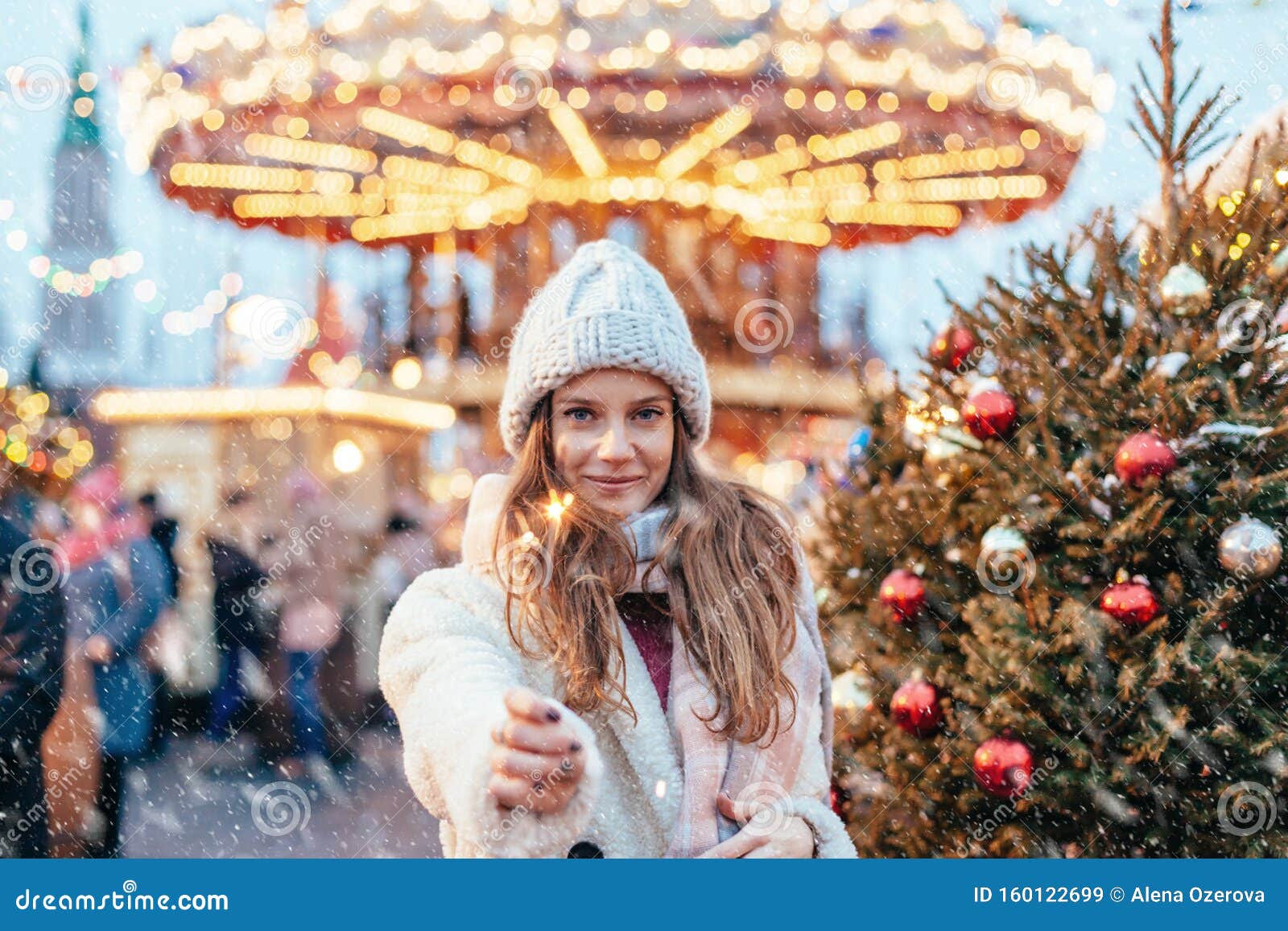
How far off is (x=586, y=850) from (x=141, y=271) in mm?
9802

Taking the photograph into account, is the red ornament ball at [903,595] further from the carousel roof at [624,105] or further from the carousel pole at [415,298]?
the carousel pole at [415,298]

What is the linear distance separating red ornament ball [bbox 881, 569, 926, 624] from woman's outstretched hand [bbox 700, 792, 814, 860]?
45.9 inches

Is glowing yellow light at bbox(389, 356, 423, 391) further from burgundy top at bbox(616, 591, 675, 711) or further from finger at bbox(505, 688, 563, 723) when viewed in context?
finger at bbox(505, 688, 563, 723)

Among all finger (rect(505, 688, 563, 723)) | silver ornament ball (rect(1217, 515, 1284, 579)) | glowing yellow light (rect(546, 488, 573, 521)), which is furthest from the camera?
silver ornament ball (rect(1217, 515, 1284, 579))

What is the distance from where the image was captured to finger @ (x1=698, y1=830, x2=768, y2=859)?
1583mm

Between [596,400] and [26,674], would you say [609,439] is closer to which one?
[596,400]

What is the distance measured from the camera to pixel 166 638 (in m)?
6.98

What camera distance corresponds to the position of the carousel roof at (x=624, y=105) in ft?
23.2

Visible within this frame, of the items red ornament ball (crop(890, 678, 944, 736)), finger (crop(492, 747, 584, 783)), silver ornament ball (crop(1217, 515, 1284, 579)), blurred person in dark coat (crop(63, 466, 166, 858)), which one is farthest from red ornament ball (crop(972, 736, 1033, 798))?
blurred person in dark coat (crop(63, 466, 166, 858))

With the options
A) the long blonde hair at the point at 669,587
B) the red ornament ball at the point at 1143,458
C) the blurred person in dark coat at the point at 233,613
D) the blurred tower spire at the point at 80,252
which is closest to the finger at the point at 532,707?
the long blonde hair at the point at 669,587

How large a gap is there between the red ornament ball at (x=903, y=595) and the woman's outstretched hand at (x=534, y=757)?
153 cm

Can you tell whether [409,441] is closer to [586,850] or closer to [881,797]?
[881,797]
